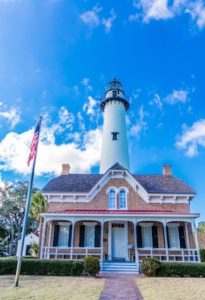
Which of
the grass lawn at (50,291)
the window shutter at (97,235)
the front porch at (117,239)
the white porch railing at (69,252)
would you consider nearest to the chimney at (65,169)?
the front porch at (117,239)

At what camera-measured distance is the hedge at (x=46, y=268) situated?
41.0 ft

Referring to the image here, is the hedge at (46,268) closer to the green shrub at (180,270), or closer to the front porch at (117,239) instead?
the front porch at (117,239)

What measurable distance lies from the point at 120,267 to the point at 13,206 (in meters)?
27.5

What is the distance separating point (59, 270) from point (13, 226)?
29831 millimetres

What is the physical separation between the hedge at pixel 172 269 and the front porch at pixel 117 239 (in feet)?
10.9

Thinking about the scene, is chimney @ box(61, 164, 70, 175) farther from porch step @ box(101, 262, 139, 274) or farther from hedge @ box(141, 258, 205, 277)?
hedge @ box(141, 258, 205, 277)

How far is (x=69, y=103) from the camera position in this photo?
23.6 meters

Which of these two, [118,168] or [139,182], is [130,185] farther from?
[118,168]

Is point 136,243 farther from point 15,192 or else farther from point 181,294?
point 15,192

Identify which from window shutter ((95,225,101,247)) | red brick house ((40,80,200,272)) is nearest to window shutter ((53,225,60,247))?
red brick house ((40,80,200,272))

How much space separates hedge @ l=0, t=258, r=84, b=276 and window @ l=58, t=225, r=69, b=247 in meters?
4.34

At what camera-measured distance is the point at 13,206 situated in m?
37.4

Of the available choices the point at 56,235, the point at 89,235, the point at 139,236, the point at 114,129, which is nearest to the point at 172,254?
the point at 139,236

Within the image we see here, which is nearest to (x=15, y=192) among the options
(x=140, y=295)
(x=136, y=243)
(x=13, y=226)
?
(x=13, y=226)
